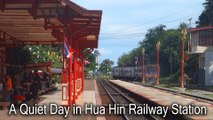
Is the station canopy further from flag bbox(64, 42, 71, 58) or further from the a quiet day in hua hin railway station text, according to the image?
the a quiet day in hua hin railway station text

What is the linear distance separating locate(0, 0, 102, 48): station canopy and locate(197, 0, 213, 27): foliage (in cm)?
6098

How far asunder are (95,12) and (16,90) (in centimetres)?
585

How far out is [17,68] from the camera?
30.1m

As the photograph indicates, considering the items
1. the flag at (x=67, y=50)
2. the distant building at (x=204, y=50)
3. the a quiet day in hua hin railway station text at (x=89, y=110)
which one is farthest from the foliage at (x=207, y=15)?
the flag at (x=67, y=50)

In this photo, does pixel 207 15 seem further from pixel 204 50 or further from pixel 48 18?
pixel 48 18

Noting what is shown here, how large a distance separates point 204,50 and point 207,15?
85.0 ft

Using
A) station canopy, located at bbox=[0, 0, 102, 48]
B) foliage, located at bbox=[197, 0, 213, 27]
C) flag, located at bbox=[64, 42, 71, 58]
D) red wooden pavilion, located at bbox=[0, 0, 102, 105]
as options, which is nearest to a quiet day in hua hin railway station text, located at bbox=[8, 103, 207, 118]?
red wooden pavilion, located at bbox=[0, 0, 102, 105]

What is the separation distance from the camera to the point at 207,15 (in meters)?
84.6

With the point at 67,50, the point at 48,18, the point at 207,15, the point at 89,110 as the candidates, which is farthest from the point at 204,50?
the point at 67,50

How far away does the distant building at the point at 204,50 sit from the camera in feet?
190

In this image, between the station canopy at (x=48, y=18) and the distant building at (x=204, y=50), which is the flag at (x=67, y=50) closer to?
the station canopy at (x=48, y=18)

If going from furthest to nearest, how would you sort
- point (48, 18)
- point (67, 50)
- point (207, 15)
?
point (207, 15), point (48, 18), point (67, 50)

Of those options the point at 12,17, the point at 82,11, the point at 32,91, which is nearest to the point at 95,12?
the point at 82,11

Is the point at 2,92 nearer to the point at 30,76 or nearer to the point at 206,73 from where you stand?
the point at 30,76
